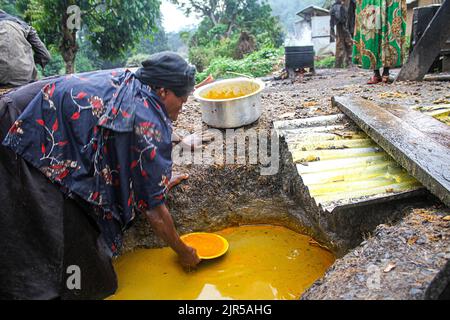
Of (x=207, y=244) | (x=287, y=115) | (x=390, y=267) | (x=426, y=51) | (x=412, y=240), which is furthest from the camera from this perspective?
(x=426, y=51)

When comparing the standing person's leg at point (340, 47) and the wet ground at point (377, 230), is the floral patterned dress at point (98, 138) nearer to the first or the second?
the wet ground at point (377, 230)

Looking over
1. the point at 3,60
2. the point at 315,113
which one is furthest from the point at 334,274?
the point at 3,60

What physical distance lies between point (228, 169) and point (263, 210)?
59 cm

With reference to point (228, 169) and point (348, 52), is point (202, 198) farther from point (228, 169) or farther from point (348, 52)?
point (348, 52)

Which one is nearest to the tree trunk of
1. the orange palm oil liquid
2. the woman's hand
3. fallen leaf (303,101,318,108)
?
fallen leaf (303,101,318,108)

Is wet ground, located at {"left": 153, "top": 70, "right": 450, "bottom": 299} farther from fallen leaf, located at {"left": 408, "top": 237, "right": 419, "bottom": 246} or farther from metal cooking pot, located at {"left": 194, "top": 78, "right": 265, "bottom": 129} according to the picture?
metal cooking pot, located at {"left": 194, "top": 78, "right": 265, "bottom": 129}

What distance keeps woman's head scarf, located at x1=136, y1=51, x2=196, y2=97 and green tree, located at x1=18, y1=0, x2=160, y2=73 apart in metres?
7.40

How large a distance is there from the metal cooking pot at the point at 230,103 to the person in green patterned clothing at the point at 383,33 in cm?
317

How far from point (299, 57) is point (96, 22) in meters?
5.71

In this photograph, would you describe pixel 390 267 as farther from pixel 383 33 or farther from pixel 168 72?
pixel 383 33

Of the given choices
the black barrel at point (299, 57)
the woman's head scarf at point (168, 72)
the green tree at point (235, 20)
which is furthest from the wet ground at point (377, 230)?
the green tree at point (235, 20)

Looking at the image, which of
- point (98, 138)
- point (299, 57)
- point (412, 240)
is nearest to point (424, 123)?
point (412, 240)

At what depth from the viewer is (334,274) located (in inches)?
76.0

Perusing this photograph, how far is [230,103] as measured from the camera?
394cm
